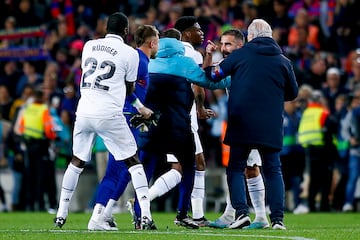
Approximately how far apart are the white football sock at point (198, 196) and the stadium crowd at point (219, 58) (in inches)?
280

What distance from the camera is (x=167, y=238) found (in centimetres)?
1180

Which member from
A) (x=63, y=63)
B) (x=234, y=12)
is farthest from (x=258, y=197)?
(x=63, y=63)

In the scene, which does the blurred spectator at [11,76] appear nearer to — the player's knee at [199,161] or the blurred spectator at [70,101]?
the blurred spectator at [70,101]

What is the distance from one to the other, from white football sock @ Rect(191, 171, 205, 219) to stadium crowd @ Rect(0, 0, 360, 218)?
7.12 meters

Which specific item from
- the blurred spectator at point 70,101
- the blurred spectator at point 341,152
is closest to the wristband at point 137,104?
the blurred spectator at point 341,152

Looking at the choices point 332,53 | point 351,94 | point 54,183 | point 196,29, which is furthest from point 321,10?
point 196,29

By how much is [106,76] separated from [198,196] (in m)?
2.62

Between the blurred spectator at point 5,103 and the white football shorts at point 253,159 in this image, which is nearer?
the white football shorts at point 253,159

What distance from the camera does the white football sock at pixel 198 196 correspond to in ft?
48.3

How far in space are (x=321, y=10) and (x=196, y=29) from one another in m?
11.5

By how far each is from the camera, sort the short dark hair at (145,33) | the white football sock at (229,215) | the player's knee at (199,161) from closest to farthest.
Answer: the short dark hair at (145,33) → the white football sock at (229,215) → the player's knee at (199,161)

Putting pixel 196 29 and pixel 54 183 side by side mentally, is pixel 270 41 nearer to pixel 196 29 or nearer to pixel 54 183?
pixel 196 29

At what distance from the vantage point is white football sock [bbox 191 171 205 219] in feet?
48.3

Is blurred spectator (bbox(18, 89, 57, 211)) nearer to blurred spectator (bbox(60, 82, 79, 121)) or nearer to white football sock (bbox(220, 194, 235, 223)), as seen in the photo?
blurred spectator (bbox(60, 82, 79, 121))
